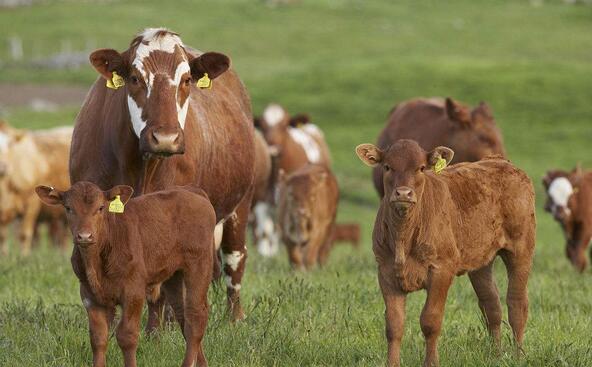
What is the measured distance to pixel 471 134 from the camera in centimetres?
1425

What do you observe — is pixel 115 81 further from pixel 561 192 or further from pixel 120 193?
pixel 561 192

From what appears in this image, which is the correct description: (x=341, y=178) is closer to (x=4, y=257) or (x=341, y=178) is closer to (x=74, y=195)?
(x=4, y=257)

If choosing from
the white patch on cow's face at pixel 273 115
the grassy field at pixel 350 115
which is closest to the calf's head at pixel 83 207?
the grassy field at pixel 350 115

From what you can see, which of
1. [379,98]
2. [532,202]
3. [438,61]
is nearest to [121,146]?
[532,202]

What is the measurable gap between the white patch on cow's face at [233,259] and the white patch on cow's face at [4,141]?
11152mm

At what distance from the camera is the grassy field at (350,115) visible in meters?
7.59

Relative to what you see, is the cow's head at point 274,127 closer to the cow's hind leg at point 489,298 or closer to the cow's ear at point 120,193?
the cow's hind leg at point 489,298

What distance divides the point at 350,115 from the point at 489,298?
4155 cm

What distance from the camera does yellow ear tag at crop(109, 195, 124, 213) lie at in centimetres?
664

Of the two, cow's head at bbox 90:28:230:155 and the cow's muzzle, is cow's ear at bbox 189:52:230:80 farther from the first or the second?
the cow's muzzle

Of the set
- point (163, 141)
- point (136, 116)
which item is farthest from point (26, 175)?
point (163, 141)

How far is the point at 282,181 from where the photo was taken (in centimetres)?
1689

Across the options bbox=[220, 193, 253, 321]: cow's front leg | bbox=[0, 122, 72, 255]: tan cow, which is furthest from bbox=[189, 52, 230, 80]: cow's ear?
bbox=[0, 122, 72, 255]: tan cow

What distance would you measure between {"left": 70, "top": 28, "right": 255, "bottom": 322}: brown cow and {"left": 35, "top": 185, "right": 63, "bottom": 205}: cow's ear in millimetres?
1104
